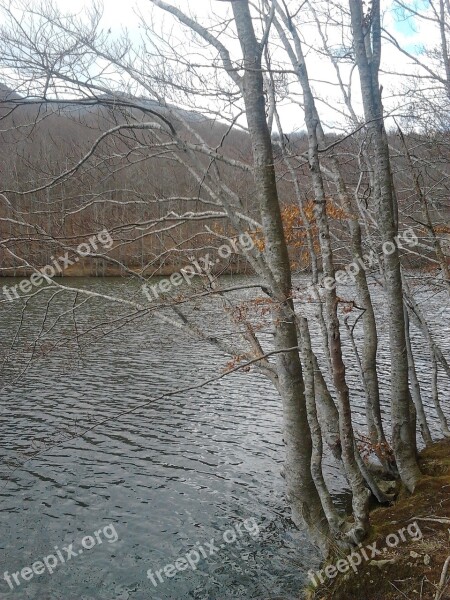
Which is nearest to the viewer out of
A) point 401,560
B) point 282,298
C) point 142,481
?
point 401,560

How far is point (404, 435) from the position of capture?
339 inches

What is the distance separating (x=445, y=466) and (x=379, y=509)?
5.73 ft

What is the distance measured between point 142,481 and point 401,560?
6.31 m

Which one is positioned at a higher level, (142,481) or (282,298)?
(282,298)

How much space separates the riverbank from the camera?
17.6ft

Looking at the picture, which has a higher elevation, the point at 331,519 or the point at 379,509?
the point at 331,519

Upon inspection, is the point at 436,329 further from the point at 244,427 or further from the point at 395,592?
the point at 395,592

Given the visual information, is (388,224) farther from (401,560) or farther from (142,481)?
(142,481)

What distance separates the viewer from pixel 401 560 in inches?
227

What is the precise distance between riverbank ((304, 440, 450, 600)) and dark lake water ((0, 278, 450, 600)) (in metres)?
1.56

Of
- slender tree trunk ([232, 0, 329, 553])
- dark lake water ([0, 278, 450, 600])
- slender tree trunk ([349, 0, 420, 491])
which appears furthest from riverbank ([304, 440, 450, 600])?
dark lake water ([0, 278, 450, 600])

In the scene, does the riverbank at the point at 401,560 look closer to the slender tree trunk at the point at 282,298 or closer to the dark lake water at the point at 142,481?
the slender tree trunk at the point at 282,298

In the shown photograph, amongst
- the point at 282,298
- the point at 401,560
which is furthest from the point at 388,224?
the point at 401,560

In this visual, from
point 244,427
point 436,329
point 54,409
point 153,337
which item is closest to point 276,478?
point 244,427
